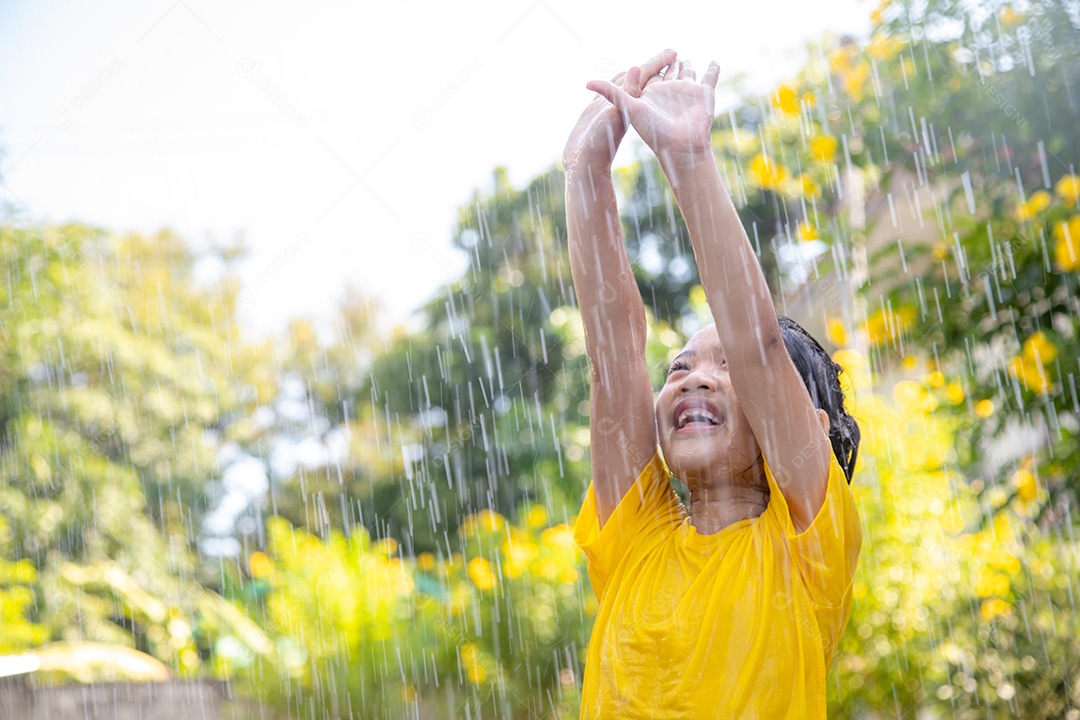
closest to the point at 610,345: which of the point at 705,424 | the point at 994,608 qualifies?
the point at 705,424

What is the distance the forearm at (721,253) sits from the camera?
1.31m

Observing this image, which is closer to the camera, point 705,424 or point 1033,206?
point 705,424

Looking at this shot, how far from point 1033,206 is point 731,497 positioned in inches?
82.1

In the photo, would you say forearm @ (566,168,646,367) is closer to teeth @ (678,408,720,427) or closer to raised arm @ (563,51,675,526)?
raised arm @ (563,51,675,526)

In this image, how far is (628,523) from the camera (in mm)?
1593

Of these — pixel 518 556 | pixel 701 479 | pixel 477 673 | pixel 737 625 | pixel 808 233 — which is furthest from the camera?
pixel 518 556

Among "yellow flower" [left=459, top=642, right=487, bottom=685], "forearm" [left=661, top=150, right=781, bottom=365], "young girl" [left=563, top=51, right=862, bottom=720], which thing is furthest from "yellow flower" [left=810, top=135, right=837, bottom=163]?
"yellow flower" [left=459, top=642, right=487, bottom=685]

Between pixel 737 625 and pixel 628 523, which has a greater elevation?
pixel 628 523

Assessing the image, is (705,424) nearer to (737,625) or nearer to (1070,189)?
(737,625)

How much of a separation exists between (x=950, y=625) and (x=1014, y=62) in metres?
2.33

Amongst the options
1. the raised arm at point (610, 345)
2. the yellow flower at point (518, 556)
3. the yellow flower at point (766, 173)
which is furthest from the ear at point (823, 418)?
the yellow flower at point (518, 556)

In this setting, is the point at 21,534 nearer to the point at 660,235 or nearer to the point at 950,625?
the point at 660,235

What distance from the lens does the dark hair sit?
1.63 m

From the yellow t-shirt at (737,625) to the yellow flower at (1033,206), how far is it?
6.94ft
